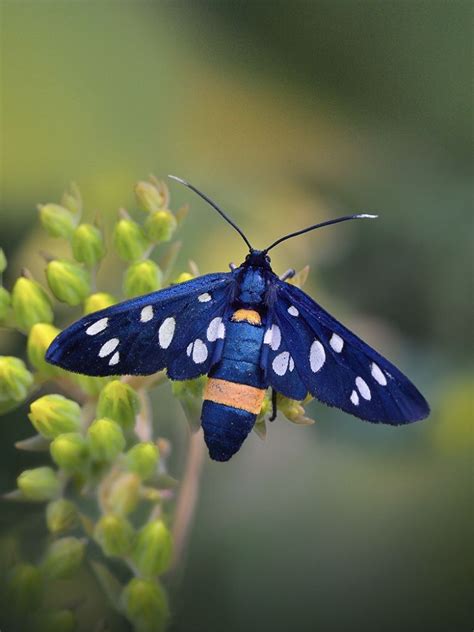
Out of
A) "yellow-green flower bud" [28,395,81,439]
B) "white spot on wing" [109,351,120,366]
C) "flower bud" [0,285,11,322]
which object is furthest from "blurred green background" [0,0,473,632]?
"white spot on wing" [109,351,120,366]

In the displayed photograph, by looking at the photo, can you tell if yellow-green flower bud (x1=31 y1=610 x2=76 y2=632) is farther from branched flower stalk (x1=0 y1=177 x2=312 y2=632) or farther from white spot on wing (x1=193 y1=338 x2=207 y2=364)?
white spot on wing (x1=193 y1=338 x2=207 y2=364)

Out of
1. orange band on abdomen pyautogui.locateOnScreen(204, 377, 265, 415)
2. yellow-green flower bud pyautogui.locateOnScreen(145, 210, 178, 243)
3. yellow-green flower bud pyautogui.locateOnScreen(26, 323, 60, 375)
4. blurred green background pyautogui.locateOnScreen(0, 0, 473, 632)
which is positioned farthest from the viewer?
blurred green background pyautogui.locateOnScreen(0, 0, 473, 632)

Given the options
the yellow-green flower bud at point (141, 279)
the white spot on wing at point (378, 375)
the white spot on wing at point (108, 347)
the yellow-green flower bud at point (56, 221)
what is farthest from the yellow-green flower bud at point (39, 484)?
the white spot on wing at point (378, 375)

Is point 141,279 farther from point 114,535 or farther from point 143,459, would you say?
point 114,535

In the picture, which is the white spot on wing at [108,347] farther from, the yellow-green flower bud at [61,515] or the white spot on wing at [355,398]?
the white spot on wing at [355,398]

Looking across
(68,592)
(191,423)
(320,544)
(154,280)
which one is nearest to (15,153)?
(154,280)

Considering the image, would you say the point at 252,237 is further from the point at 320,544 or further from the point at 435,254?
the point at 320,544
